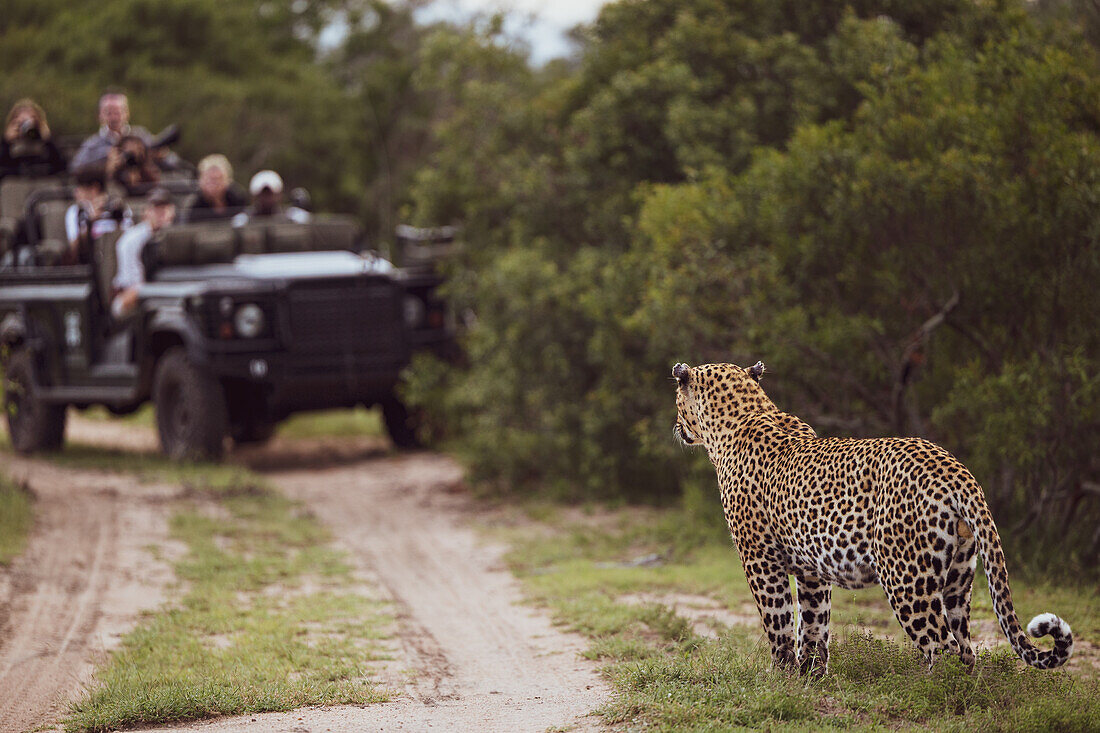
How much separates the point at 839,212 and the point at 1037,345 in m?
1.46

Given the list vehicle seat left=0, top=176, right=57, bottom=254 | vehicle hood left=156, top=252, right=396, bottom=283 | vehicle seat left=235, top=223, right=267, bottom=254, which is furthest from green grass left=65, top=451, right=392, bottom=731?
vehicle seat left=0, top=176, right=57, bottom=254

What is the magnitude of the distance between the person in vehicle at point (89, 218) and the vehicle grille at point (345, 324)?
6.98 ft

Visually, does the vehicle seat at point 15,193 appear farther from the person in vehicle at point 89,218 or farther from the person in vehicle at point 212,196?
the person in vehicle at point 212,196

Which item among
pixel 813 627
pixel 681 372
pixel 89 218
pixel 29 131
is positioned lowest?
pixel 813 627

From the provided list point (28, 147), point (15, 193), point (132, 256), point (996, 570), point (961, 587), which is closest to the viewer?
point (996, 570)

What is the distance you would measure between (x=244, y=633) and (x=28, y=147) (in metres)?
9.08

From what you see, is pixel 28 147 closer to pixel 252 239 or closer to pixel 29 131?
pixel 29 131

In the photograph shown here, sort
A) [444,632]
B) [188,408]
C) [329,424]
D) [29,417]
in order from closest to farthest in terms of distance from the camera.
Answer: [444,632] < [188,408] < [29,417] < [329,424]

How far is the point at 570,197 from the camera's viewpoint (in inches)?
456

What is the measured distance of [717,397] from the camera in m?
5.82

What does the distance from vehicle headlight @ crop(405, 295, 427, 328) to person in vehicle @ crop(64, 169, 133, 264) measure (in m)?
2.79

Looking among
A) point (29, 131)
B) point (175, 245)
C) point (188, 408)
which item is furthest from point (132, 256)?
point (29, 131)

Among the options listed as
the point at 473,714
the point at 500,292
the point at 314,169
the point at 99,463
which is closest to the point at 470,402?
the point at 500,292

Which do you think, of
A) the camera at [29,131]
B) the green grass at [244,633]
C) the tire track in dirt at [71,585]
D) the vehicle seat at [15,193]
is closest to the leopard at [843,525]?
the green grass at [244,633]
